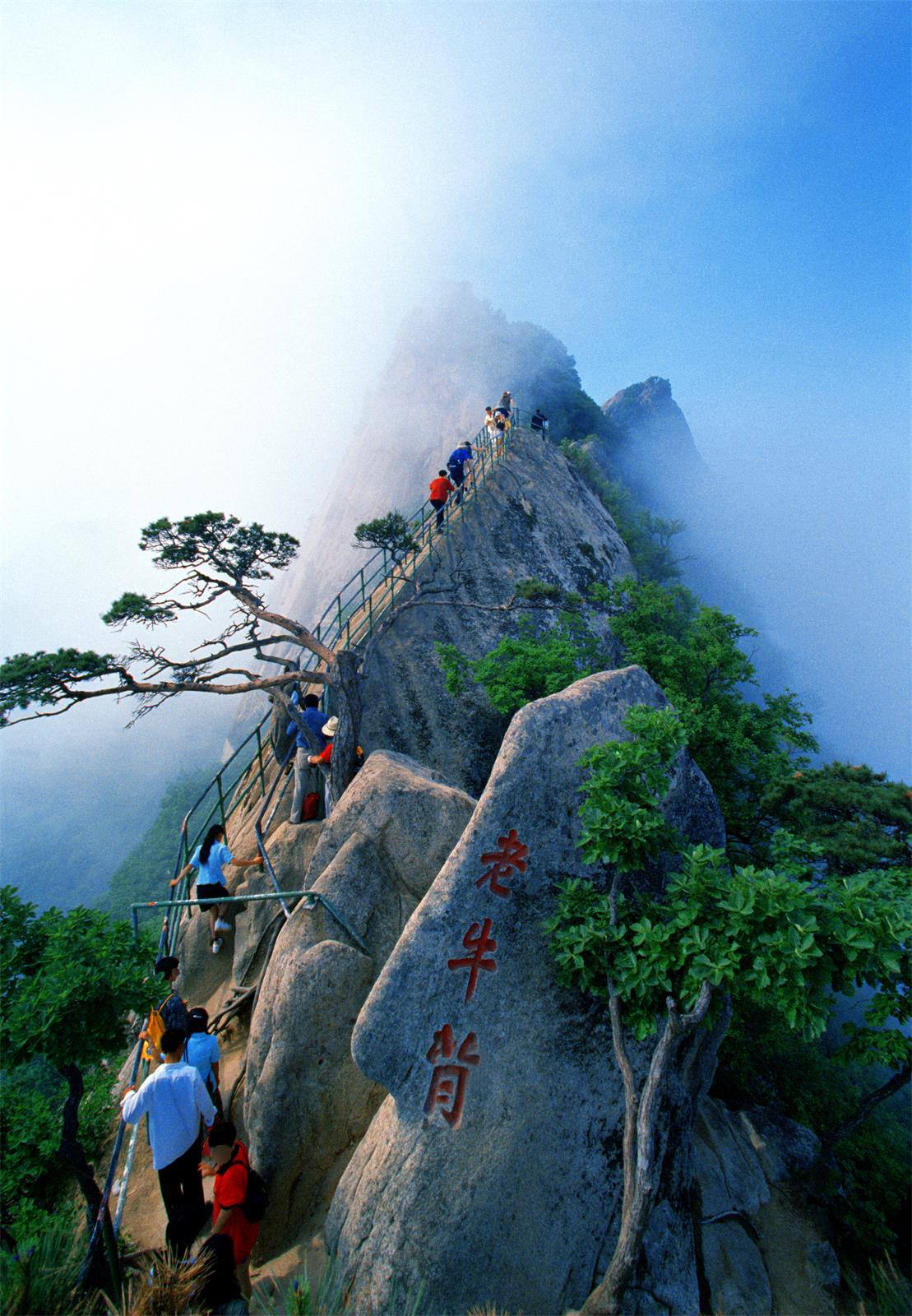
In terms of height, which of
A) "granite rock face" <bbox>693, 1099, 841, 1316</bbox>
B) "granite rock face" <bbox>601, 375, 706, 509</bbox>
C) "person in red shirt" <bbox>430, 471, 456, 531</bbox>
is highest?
"granite rock face" <bbox>601, 375, 706, 509</bbox>

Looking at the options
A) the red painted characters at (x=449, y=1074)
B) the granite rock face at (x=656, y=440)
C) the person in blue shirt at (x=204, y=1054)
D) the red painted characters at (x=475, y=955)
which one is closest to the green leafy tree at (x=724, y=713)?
the red painted characters at (x=475, y=955)

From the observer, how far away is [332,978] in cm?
578

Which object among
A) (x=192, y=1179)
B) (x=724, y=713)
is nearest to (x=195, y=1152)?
(x=192, y=1179)

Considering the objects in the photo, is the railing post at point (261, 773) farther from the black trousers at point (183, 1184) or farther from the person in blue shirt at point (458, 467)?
the person in blue shirt at point (458, 467)

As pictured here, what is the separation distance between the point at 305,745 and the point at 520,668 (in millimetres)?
3568

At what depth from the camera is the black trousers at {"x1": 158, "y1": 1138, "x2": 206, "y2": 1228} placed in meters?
3.90

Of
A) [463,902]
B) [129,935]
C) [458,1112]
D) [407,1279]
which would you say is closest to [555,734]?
[463,902]

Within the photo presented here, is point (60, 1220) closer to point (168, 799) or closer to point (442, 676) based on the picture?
point (442, 676)

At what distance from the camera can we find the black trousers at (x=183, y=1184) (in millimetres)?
3902

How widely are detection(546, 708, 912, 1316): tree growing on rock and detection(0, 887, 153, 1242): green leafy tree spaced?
2828 mm

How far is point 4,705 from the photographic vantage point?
6.70 m

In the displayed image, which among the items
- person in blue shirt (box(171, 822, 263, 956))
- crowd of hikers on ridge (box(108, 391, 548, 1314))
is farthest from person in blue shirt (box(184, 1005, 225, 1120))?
person in blue shirt (box(171, 822, 263, 956))

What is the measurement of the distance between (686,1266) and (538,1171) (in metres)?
1.32

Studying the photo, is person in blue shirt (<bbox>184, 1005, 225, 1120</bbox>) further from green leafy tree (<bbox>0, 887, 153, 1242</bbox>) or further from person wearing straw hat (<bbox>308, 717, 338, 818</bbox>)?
person wearing straw hat (<bbox>308, 717, 338, 818</bbox>)
